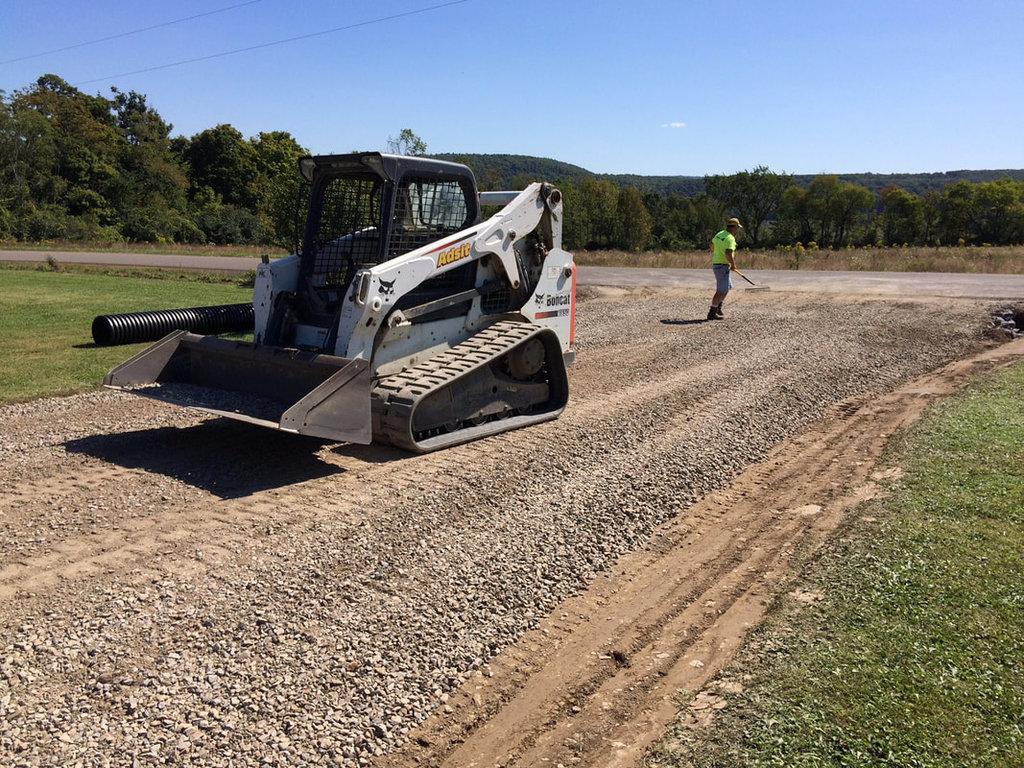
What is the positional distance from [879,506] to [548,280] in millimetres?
4213

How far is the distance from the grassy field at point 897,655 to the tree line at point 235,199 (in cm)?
4494

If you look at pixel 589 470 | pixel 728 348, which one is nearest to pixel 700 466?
pixel 589 470

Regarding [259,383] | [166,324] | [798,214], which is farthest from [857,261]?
[798,214]

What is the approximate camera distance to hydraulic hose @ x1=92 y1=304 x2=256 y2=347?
1235 centimetres

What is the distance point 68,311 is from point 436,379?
42.8 feet

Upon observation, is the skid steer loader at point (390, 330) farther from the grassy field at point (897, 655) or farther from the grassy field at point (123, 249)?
the grassy field at point (123, 249)

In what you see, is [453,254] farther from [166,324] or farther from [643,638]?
[166,324]

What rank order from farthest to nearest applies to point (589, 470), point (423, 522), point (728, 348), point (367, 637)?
point (728, 348)
point (589, 470)
point (423, 522)
point (367, 637)

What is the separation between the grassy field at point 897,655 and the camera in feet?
11.0

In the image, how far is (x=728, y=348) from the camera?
12.7m

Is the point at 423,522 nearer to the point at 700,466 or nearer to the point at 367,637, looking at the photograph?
the point at 367,637

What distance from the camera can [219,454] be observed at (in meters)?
7.05

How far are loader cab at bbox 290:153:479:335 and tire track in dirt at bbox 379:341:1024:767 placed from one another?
3.45 m

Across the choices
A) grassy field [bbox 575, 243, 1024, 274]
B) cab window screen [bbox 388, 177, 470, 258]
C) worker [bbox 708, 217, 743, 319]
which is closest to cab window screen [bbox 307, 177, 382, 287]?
cab window screen [bbox 388, 177, 470, 258]
